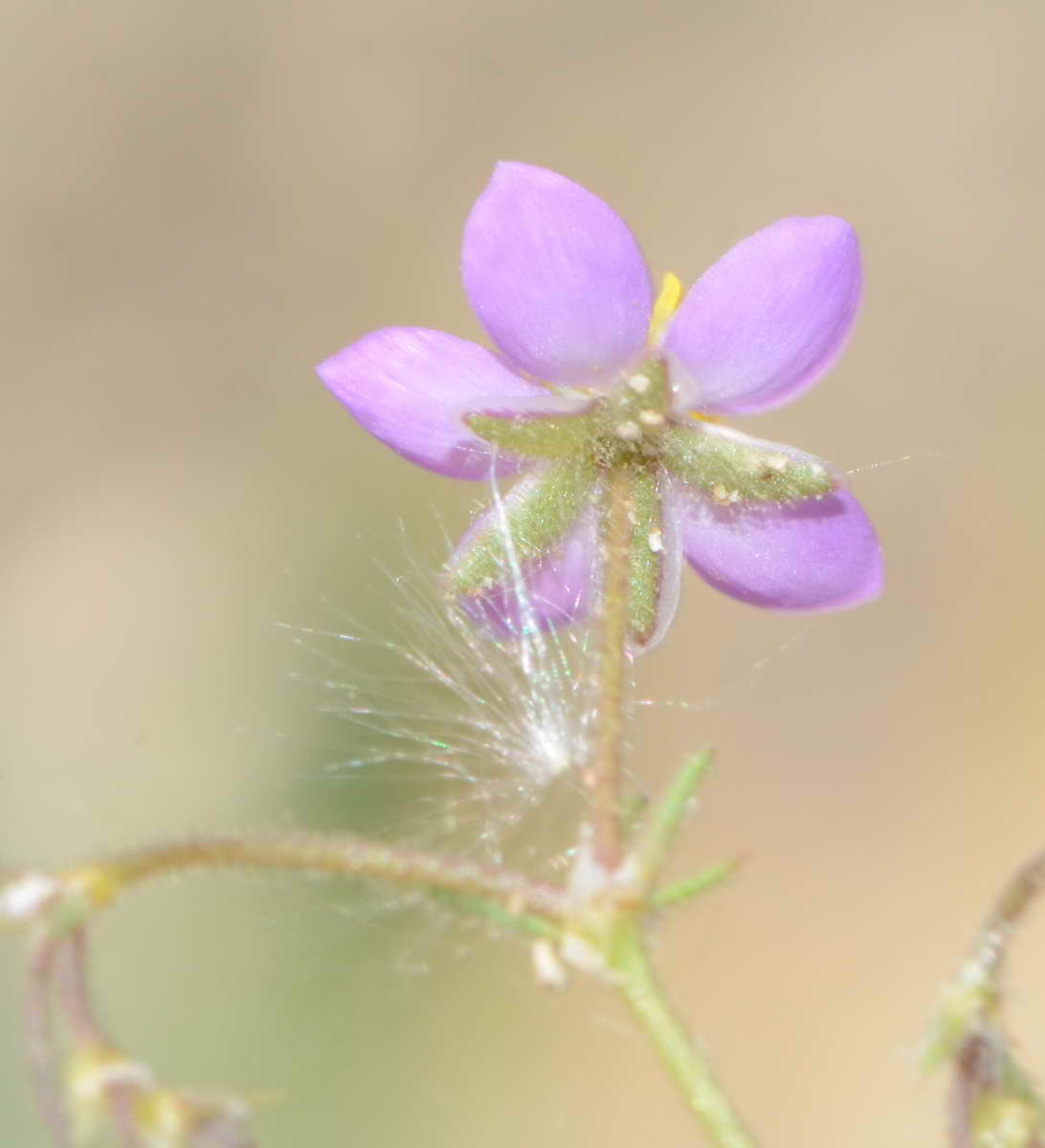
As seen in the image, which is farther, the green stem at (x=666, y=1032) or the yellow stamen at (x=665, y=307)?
the yellow stamen at (x=665, y=307)

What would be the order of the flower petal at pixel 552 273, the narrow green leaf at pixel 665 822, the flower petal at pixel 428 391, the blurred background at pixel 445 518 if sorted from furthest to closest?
1. the blurred background at pixel 445 518
2. the flower petal at pixel 428 391
3. the flower petal at pixel 552 273
4. the narrow green leaf at pixel 665 822

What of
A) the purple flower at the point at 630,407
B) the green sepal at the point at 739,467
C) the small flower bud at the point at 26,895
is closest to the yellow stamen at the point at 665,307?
the purple flower at the point at 630,407

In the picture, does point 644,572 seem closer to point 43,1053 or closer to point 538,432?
point 538,432

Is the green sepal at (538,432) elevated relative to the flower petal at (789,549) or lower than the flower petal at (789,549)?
elevated

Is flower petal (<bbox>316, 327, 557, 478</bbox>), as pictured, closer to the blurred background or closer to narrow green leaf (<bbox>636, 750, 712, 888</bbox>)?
narrow green leaf (<bbox>636, 750, 712, 888</bbox>)

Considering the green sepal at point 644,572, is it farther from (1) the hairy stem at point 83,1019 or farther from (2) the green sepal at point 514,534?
(1) the hairy stem at point 83,1019

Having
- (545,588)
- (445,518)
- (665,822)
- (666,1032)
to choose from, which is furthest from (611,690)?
(445,518)

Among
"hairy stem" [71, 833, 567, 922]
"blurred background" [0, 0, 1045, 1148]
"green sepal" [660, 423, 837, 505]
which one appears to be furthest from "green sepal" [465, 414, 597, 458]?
"blurred background" [0, 0, 1045, 1148]
